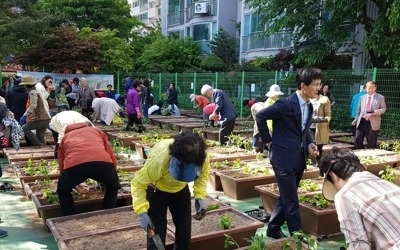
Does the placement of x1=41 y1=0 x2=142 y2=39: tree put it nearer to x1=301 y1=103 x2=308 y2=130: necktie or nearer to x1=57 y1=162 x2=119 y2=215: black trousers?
x1=57 y1=162 x2=119 y2=215: black trousers

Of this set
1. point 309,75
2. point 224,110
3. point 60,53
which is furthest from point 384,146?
point 60,53

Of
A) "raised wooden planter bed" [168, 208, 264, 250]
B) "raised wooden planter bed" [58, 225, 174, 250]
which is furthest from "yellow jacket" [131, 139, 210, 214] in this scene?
"raised wooden planter bed" [168, 208, 264, 250]

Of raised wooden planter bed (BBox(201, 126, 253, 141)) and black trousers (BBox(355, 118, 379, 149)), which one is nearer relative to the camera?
black trousers (BBox(355, 118, 379, 149))

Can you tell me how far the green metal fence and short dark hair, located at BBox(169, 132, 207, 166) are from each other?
8703mm

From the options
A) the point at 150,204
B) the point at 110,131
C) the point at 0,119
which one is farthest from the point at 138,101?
the point at 150,204

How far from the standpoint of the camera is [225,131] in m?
8.03

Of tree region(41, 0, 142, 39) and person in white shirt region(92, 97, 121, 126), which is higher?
tree region(41, 0, 142, 39)

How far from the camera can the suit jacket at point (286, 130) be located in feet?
11.7

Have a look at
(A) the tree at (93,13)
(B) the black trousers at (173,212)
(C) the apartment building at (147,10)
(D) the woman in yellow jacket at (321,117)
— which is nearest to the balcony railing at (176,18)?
(A) the tree at (93,13)

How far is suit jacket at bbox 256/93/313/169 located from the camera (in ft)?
11.7

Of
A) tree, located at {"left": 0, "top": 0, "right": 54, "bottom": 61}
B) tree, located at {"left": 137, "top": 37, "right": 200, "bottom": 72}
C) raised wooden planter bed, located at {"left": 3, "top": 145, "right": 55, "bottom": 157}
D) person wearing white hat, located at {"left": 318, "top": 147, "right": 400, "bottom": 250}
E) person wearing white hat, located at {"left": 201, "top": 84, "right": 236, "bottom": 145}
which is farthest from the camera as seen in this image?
tree, located at {"left": 137, "top": 37, "right": 200, "bottom": 72}

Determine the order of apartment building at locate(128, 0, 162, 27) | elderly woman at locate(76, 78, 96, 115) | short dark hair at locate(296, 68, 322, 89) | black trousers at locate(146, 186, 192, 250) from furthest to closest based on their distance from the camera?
apartment building at locate(128, 0, 162, 27) < elderly woman at locate(76, 78, 96, 115) < short dark hair at locate(296, 68, 322, 89) < black trousers at locate(146, 186, 192, 250)

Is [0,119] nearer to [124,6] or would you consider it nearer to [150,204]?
[150,204]

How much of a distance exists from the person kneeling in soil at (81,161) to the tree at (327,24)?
9.27 metres
